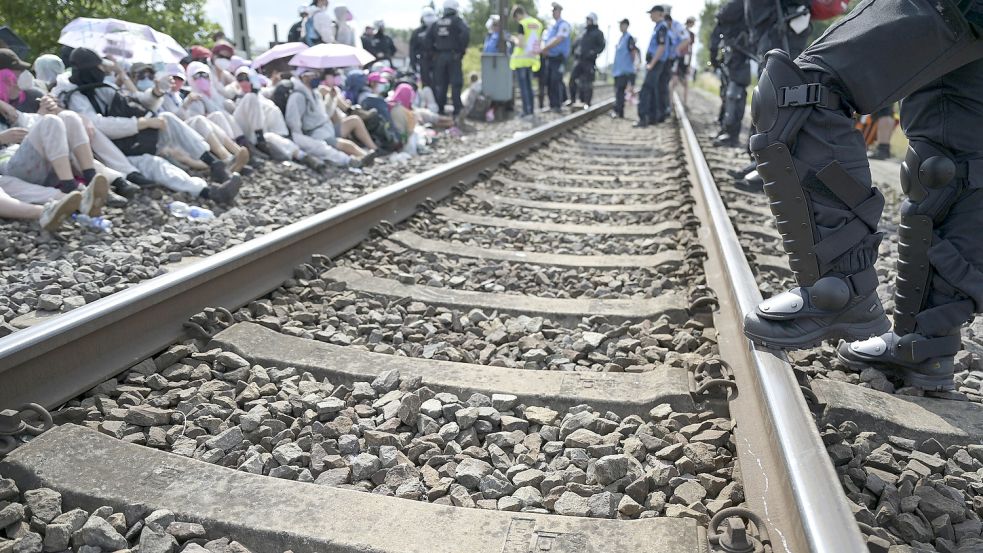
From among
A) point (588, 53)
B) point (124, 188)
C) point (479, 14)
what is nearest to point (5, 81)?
point (124, 188)

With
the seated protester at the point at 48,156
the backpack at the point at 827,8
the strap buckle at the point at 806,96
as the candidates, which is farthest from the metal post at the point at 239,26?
the strap buckle at the point at 806,96

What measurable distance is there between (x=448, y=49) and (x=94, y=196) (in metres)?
9.66

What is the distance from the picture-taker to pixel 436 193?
17.7 ft

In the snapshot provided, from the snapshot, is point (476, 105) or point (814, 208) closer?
point (814, 208)

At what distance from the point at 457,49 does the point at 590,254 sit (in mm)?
10355

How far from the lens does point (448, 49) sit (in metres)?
13.7

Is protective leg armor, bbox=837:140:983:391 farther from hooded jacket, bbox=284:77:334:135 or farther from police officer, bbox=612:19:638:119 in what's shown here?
police officer, bbox=612:19:638:119

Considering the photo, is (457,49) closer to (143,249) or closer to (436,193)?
(436,193)

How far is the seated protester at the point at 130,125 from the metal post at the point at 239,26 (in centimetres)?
927

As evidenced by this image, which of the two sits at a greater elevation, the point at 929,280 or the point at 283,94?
the point at 283,94

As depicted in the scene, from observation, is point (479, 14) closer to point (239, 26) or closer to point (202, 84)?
point (239, 26)

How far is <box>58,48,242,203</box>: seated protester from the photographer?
6.42 m

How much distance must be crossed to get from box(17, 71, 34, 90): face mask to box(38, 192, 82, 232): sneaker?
7.72ft

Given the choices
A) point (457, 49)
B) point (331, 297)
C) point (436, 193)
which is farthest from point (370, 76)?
Answer: point (331, 297)
